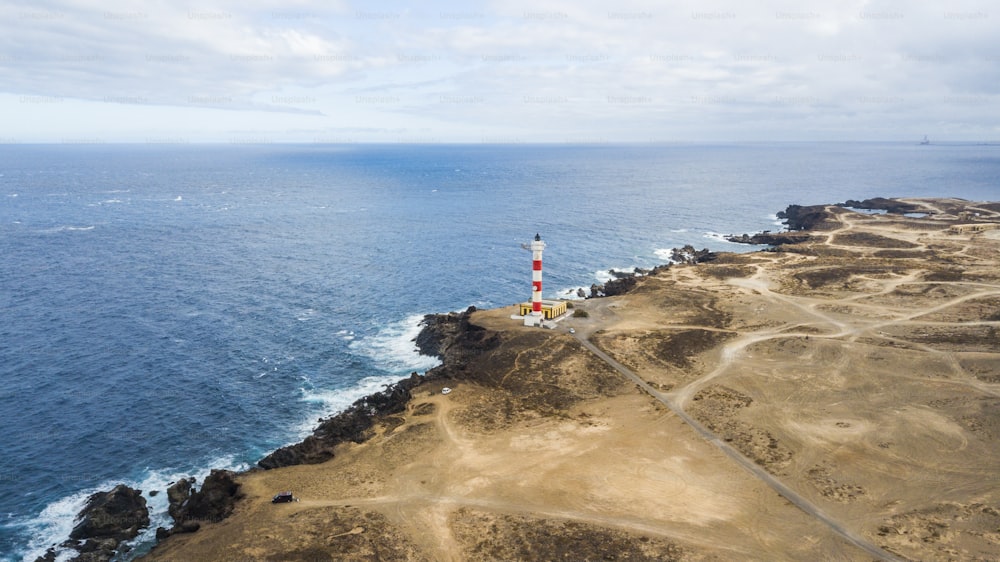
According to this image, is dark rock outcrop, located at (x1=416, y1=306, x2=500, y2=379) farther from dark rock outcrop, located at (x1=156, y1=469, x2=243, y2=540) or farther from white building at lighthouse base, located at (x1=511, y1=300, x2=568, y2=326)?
dark rock outcrop, located at (x1=156, y1=469, x2=243, y2=540)

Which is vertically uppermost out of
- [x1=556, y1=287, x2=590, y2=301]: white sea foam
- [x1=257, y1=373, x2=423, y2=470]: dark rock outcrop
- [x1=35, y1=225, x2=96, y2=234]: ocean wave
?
[x1=35, y1=225, x2=96, y2=234]: ocean wave

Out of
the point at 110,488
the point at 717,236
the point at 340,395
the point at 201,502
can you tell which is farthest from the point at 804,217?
the point at 110,488

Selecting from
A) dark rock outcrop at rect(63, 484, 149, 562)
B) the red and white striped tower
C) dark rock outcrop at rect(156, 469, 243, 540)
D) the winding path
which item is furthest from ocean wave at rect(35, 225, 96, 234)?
the winding path

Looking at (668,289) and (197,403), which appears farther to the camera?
(668,289)

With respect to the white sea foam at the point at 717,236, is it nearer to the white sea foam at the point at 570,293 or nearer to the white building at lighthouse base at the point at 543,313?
the white sea foam at the point at 570,293

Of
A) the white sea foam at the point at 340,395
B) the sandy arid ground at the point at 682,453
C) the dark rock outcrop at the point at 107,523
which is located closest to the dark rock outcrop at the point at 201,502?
the sandy arid ground at the point at 682,453

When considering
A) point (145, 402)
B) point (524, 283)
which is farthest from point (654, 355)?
point (145, 402)

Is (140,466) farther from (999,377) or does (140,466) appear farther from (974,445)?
(999,377)
